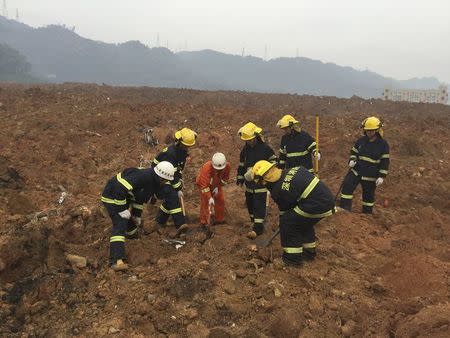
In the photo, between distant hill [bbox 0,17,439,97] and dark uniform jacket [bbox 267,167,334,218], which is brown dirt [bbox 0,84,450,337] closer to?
dark uniform jacket [bbox 267,167,334,218]

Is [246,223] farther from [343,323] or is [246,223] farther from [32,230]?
[32,230]

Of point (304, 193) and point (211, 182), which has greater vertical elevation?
Answer: point (304, 193)

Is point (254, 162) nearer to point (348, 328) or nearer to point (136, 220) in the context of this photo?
point (136, 220)

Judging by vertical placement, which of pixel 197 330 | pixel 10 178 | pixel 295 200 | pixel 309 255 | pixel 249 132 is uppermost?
pixel 249 132

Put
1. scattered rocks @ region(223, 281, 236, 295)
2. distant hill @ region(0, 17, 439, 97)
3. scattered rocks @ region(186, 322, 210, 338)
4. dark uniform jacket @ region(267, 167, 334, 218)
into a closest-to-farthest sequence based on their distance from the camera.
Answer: scattered rocks @ region(186, 322, 210, 338)
scattered rocks @ region(223, 281, 236, 295)
dark uniform jacket @ region(267, 167, 334, 218)
distant hill @ region(0, 17, 439, 97)

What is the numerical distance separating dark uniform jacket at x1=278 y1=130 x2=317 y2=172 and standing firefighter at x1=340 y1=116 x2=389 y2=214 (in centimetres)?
74

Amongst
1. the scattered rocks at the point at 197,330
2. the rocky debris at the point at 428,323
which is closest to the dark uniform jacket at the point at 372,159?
the rocky debris at the point at 428,323

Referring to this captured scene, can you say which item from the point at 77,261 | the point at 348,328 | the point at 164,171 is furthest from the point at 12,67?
the point at 348,328

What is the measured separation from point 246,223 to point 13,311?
11.1 ft

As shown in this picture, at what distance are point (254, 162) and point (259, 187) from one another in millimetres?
393

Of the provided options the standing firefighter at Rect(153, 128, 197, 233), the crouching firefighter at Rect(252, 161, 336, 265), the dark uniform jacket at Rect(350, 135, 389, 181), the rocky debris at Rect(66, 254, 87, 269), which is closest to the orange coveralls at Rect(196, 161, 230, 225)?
the standing firefighter at Rect(153, 128, 197, 233)

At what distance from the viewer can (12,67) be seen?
46.3m

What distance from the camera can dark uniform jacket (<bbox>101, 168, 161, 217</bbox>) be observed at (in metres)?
4.96

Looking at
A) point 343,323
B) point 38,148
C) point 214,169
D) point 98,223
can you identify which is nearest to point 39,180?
point 38,148
